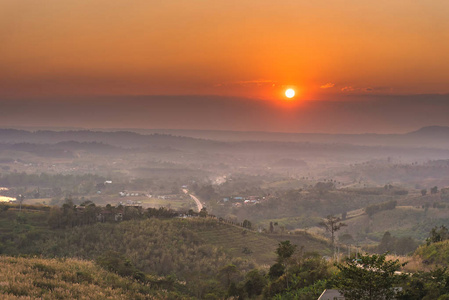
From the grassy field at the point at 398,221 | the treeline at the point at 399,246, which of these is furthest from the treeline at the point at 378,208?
the treeline at the point at 399,246

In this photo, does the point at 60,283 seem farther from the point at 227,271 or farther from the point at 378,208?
the point at 378,208

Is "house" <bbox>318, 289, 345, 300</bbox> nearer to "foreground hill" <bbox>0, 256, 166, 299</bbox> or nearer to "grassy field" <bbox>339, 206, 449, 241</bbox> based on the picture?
"foreground hill" <bbox>0, 256, 166, 299</bbox>

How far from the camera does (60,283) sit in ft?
108

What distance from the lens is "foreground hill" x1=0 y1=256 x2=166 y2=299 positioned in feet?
95.6

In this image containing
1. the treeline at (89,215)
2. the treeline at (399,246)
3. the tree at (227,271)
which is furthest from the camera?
the treeline at (399,246)

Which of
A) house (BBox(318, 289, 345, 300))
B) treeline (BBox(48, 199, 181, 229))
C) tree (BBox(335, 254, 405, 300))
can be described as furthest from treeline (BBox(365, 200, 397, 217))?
tree (BBox(335, 254, 405, 300))

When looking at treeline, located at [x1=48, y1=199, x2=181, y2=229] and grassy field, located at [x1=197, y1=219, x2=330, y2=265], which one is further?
grassy field, located at [x1=197, y1=219, x2=330, y2=265]

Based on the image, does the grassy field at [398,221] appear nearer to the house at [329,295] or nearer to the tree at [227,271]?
the tree at [227,271]

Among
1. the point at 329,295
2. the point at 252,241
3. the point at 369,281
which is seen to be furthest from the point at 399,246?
the point at 369,281

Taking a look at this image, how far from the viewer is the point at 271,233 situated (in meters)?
121

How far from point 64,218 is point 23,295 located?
7098 cm

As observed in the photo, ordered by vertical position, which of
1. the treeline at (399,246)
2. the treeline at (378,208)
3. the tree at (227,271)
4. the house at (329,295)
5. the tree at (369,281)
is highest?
the tree at (369,281)

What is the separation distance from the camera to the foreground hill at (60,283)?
29141mm

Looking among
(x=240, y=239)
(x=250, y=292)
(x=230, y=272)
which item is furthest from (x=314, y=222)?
(x=250, y=292)
